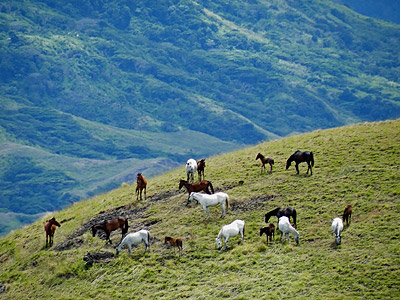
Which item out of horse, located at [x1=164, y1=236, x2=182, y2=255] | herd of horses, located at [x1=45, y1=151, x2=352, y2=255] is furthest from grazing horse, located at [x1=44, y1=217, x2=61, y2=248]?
horse, located at [x1=164, y1=236, x2=182, y2=255]

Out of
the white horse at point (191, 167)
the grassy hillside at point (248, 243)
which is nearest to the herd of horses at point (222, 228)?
the grassy hillside at point (248, 243)

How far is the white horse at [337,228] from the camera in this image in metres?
35.1

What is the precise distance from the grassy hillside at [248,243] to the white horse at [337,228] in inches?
15.6

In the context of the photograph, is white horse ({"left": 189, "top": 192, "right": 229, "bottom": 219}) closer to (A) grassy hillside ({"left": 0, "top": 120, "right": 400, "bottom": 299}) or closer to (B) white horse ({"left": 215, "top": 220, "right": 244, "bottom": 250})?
(A) grassy hillside ({"left": 0, "top": 120, "right": 400, "bottom": 299})

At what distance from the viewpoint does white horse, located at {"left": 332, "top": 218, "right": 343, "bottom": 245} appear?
35094 mm

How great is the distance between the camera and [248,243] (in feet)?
123

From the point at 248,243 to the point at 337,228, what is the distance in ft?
16.5

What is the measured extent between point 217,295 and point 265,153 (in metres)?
21.9

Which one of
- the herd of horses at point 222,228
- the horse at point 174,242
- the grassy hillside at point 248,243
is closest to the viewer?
the grassy hillside at point 248,243

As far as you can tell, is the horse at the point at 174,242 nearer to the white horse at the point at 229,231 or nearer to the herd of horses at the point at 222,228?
the herd of horses at the point at 222,228

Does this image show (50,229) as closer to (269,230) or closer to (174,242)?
(174,242)

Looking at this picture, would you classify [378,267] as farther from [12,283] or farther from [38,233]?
[38,233]

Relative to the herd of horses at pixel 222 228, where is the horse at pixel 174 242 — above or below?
below

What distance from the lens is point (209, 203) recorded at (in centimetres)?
4059
